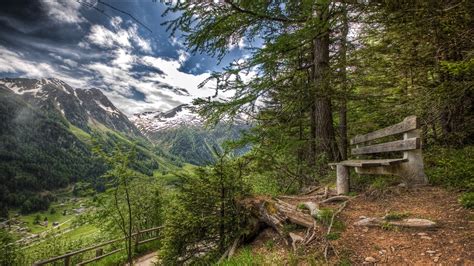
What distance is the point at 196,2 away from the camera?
7.34 m

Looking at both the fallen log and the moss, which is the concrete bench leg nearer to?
the fallen log

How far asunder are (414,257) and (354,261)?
72 centimetres

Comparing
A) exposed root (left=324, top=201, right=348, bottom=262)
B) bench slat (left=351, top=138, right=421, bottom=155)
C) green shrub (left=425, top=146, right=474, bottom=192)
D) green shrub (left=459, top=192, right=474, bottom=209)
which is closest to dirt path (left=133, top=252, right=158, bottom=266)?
exposed root (left=324, top=201, right=348, bottom=262)

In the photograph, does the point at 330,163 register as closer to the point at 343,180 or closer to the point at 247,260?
the point at 343,180

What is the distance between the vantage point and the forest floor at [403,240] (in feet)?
11.7

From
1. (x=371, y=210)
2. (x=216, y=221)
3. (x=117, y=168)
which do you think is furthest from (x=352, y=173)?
(x=117, y=168)

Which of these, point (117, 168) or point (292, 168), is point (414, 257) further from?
point (117, 168)

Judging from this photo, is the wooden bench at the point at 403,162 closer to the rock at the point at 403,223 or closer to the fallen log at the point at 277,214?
the rock at the point at 403,223

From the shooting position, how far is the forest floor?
3580mm

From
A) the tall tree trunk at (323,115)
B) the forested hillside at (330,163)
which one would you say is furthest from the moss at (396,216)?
the tall tree trunk at (323,115)

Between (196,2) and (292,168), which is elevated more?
(196,2)

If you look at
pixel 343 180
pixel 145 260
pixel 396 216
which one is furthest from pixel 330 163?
pixel 145 260

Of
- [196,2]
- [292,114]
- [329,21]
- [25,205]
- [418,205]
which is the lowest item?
[25,205]

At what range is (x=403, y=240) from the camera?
4.03 meters
